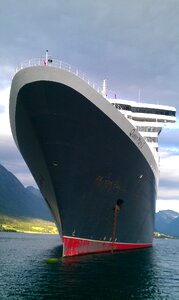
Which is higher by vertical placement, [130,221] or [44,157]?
[44,157]

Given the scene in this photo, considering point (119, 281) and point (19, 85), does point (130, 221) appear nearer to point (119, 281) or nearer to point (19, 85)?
point (119, 281)

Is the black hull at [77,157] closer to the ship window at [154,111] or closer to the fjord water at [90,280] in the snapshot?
the fjord water at [90,280]

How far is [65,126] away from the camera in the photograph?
27.7 m

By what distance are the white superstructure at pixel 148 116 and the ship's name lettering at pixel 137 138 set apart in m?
10.8

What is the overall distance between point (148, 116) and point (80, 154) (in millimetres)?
20233

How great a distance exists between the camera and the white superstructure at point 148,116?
4522 cm

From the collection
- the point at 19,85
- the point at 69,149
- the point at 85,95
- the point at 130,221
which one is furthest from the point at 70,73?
the point at 130,221

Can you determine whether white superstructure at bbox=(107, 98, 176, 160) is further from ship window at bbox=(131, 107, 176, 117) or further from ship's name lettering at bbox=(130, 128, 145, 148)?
ship's name lettering at bbox=(130, 128, 145, 148)

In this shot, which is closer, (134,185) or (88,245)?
(88,245)

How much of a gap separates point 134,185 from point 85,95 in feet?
42.2

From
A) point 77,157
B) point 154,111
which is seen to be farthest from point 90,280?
point 154,111

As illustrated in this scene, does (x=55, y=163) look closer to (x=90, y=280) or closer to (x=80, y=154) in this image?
(x=80, y=154)

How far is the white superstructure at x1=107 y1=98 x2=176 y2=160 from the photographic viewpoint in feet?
148

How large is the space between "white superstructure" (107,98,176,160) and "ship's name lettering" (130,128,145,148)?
1083 centimetres
